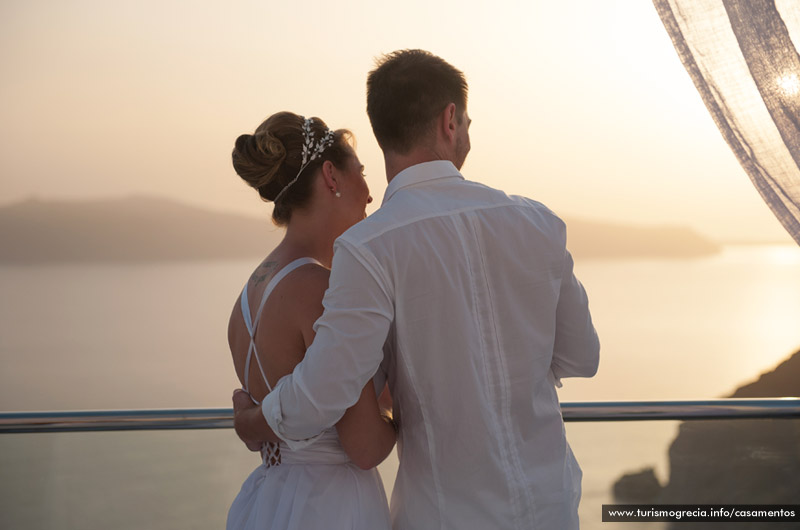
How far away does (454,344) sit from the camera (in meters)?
1.10

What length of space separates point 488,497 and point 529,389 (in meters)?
0.19

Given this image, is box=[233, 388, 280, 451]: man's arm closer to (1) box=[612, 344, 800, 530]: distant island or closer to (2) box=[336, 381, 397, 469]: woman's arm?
(2) box=[336, 381, 397, 469]: woman's arm

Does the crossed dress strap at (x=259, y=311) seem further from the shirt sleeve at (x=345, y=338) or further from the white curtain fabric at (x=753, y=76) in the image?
the white curtain fabric at (x=753, y=76)

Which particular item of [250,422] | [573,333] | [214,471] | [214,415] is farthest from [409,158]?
[214,471]

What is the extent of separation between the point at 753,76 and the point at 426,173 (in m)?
2.06

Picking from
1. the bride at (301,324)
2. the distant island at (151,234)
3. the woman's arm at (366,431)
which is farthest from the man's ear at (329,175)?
the distant island at (151,234)

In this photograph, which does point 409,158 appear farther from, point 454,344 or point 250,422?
point 250,422

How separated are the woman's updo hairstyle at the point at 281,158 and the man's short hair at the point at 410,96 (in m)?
0.23

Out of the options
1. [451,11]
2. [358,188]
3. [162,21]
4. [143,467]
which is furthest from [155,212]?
[358,188]

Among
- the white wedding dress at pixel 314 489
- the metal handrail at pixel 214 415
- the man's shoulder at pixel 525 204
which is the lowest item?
the metal handrail at pixel 214 415

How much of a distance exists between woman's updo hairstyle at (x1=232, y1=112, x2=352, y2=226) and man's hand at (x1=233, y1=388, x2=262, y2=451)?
355mm

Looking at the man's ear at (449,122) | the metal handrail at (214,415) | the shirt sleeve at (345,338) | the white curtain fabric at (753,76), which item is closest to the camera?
the shirt sleeve at (345,338)

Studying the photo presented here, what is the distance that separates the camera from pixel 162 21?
6.41 metres

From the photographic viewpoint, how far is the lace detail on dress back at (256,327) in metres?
1.26
